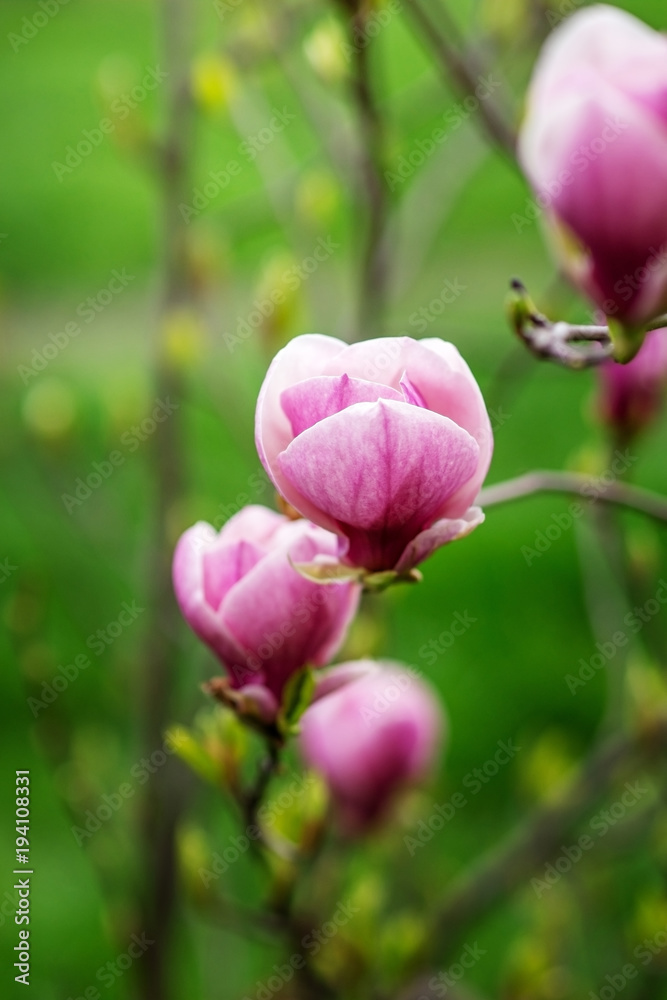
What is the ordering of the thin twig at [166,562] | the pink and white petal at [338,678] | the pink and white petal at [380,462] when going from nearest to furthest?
the pink and white petal at [380,462] → the pink and white petal at [338,678] → the thin twig at [166,562]

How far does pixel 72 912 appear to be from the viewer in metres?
1.73

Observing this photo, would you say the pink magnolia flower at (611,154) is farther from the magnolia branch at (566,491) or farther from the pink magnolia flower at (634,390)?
the pink magnolia flower at (634,390)

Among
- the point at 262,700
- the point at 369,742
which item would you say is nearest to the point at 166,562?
the point at 369,742

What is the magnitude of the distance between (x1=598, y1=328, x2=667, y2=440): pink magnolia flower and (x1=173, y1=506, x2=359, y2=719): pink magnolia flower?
0.38 meters

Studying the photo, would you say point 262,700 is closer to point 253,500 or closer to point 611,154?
point 611,154

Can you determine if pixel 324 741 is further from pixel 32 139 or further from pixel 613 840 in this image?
pixel 32 139

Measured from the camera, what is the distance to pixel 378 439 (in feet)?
1.41

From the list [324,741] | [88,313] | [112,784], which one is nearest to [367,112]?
[324,741]

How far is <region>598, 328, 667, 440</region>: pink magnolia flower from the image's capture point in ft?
2.61

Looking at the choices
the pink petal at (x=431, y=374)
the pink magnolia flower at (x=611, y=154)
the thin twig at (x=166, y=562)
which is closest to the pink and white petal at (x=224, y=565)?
the pink petal at (x=431, y=374)

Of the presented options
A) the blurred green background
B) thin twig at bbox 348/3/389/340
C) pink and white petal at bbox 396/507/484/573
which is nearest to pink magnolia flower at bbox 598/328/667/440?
the blurred green background

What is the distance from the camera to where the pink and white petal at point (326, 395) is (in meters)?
0.43

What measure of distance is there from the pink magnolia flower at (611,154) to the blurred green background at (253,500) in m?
0.35

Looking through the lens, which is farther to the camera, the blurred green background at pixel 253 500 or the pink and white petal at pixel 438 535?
the blurred green background at pixel 253 500
